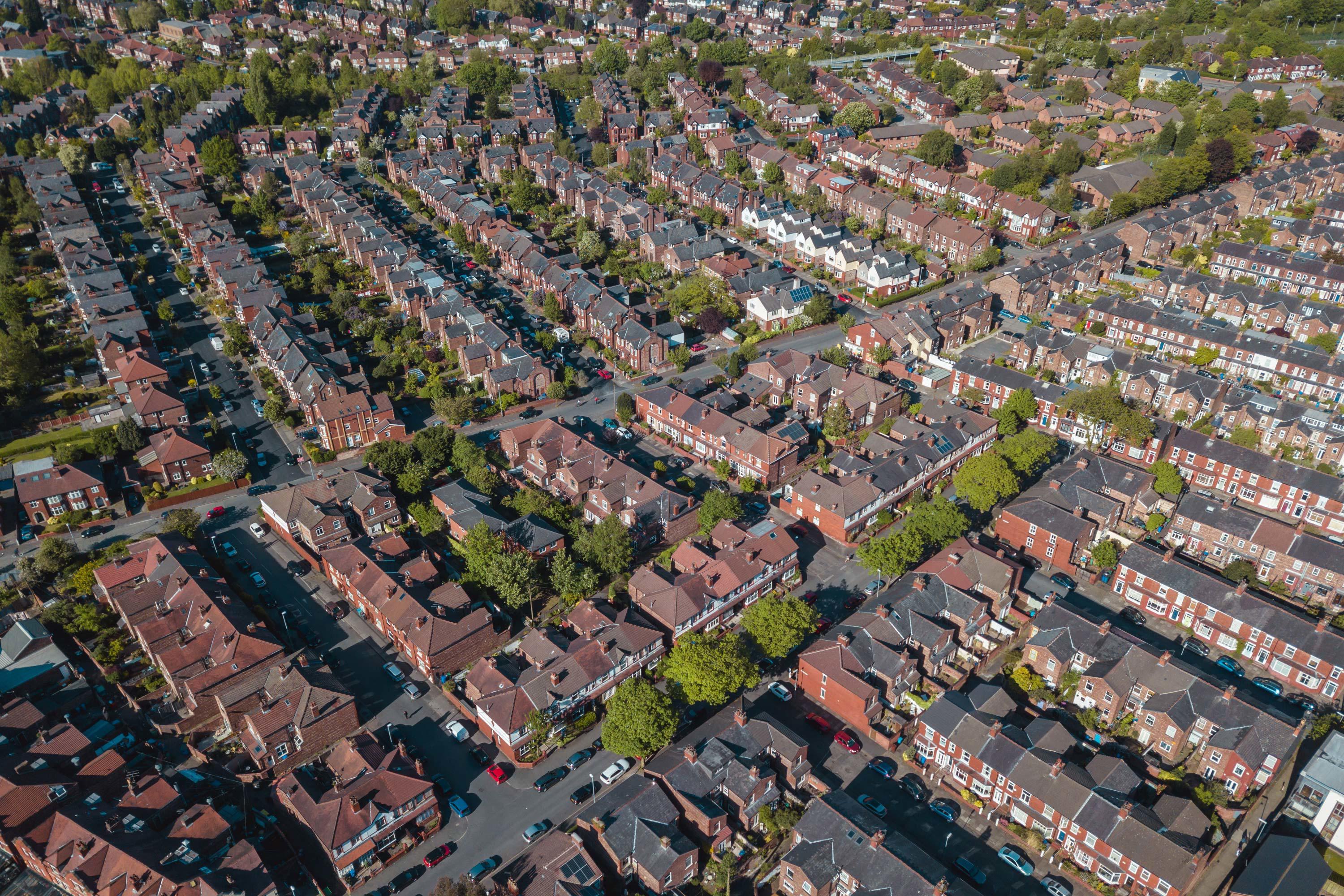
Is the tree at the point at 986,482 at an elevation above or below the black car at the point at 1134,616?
above

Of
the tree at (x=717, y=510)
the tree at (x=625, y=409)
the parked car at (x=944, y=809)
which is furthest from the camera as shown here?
the tree at (x=625, y=409)

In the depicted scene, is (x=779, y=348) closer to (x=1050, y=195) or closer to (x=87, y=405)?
(x=1050, y=195)

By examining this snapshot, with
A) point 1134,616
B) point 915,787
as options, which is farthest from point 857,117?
point 915,787

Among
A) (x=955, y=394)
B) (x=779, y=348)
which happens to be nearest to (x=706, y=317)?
(x=779, y=348)

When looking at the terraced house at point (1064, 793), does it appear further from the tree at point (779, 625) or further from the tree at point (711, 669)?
the tree at point (711, 669)

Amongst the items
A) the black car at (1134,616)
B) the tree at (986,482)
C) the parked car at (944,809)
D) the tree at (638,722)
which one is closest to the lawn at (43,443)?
the tree at (638,722)
